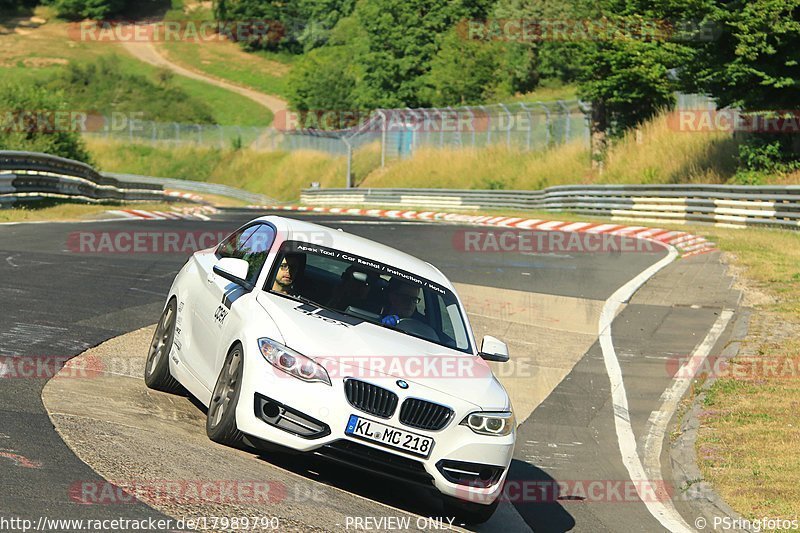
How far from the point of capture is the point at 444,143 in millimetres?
54656

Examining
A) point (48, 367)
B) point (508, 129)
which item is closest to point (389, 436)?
point (48, 367)

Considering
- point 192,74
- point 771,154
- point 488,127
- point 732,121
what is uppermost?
point 771,154

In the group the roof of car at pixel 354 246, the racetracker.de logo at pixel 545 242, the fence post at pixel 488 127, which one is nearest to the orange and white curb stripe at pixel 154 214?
the racetracker.de logo at pixel 545 242

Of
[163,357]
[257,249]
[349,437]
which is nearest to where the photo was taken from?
[349,437]

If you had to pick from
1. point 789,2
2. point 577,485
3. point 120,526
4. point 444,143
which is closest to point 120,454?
point 120,526

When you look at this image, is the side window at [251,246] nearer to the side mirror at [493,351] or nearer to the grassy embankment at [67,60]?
the side mirror at [493,351]

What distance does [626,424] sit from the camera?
11.5m

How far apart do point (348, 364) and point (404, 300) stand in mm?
1344

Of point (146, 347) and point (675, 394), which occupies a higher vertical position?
point (146, 347)

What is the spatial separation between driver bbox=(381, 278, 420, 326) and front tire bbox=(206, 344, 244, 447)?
4.02 feet

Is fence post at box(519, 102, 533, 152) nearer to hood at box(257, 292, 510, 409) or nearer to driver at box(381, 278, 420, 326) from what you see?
driver at box(381, 278, 420, 326)

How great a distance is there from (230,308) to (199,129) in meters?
72.1

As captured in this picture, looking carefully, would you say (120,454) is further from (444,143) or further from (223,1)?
(223,1)

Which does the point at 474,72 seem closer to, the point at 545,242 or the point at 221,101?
the point at 221,101
